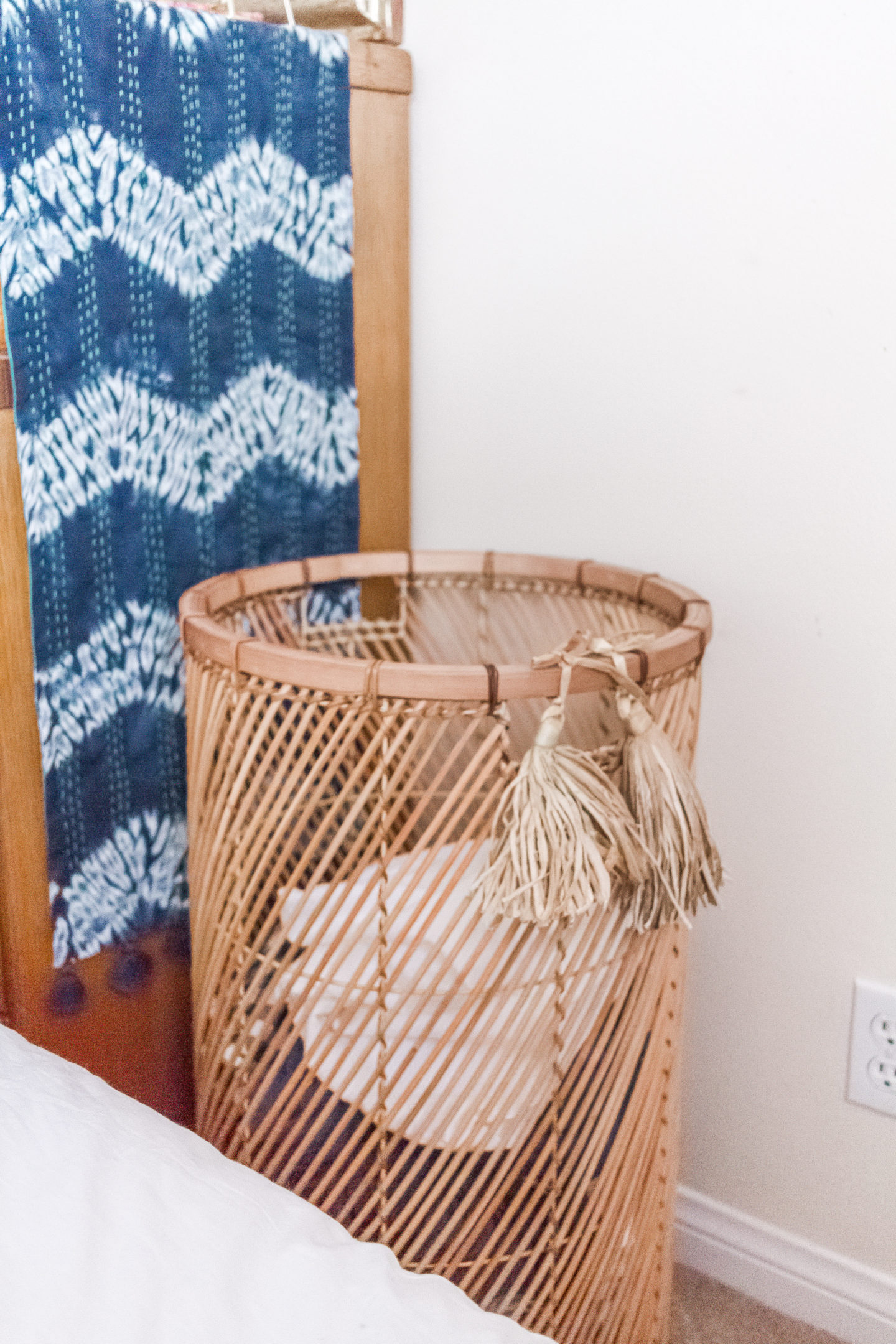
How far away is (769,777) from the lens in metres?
1.08

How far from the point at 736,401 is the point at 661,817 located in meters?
0.45

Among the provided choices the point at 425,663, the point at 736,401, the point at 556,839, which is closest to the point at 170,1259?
the point at 556,839

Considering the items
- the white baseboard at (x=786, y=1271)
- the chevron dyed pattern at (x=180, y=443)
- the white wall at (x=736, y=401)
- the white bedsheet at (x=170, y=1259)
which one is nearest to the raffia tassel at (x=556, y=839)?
the white bedsheet at (x=170, y=1259)

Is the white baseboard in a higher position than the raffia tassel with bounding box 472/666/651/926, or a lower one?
lower

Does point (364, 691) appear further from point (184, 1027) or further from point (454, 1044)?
point (184, 1027)

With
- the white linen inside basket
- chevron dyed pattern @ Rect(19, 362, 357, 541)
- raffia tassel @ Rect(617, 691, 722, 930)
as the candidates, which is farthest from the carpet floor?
chevron dyed pattern @ Rect(19, 362, 357, 541)

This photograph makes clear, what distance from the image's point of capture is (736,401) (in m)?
1.05

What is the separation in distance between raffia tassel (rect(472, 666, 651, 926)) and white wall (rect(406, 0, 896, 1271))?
14.0 inches

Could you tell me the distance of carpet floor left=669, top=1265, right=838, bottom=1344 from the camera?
1.10 meters

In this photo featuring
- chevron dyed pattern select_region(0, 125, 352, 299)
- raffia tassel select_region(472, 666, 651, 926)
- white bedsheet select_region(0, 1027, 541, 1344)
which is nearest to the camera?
white bedsheet select_region(0, 1027, 541, 1344)

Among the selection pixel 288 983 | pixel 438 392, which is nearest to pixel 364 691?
pixel 288 983

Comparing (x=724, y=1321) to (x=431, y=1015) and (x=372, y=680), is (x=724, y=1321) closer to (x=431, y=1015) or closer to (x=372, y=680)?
(x=431, y=1015)

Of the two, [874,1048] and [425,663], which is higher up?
[425,663]

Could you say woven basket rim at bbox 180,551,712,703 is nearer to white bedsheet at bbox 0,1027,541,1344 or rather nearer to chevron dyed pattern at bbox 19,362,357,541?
chevron dyed pattern at bbox 19,362,357,541
